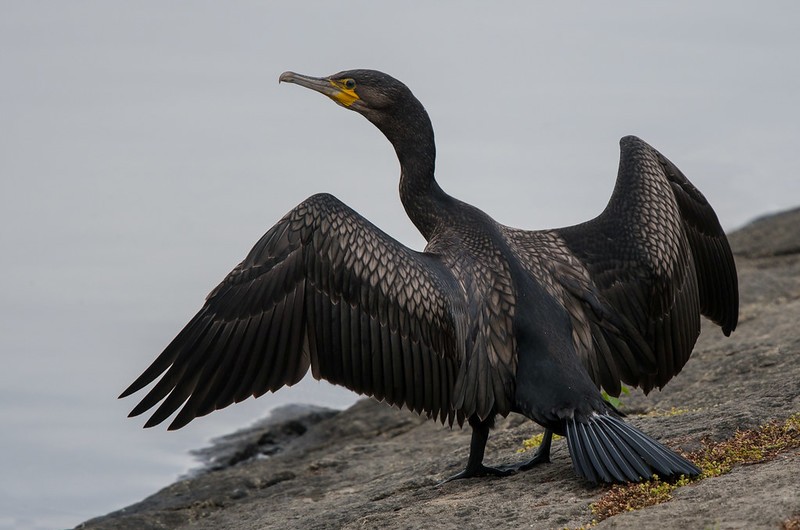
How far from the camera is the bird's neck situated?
24.8 feet

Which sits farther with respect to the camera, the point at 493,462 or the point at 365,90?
the point at 365,90

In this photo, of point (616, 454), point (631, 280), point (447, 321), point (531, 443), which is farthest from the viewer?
point (531, 443)

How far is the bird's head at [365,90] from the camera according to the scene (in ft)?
25.9

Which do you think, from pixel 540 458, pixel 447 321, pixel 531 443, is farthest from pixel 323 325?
pixel 531 443

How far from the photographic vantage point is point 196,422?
11.5 metres

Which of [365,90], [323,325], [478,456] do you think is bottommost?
[478,456]

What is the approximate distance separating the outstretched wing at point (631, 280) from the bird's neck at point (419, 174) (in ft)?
1.99

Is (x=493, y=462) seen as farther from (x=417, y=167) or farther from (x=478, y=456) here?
(x=417, y=167)

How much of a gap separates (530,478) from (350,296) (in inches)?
51.9

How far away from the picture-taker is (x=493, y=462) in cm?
743

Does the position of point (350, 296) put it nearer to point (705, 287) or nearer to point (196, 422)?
point (705, 287)

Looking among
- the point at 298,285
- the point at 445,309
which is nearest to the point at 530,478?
the point at 445,309

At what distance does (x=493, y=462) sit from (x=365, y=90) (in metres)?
2.40

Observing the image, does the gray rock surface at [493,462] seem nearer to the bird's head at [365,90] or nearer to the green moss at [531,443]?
the green moss at [531,443]
